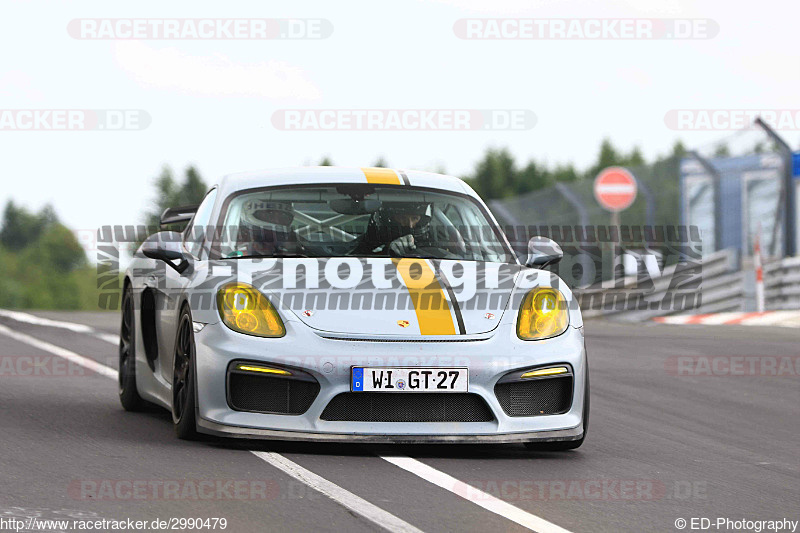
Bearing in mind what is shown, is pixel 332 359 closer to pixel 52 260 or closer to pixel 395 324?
pixel 395 324

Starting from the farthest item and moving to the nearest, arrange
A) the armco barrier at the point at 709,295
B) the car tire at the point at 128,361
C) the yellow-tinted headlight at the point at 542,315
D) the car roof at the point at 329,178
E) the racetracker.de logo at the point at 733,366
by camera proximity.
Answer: the armco barrier at the point at 709,295 < the racetracker.de logo at the point at 733,366 < the car tire at the point at 128,361 < the car roof at the point at 329,178 < the yellow-tinted headlight at the point at 542,315

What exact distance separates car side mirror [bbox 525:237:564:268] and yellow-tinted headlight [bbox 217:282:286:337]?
5.12 ft

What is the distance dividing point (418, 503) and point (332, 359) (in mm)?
1113

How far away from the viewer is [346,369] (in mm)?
6305

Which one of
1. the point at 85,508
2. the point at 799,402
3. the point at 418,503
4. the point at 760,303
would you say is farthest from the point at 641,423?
the point at 760,303

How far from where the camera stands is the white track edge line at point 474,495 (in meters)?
5.02

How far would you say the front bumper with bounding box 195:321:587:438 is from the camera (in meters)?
6.32

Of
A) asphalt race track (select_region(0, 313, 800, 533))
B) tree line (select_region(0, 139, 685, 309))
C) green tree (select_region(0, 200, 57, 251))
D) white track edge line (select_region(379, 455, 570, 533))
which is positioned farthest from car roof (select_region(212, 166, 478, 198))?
green tree (select_region(0, 200, 57, 251))

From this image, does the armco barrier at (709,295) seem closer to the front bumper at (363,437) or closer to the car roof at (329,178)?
the car roof at (329,178)

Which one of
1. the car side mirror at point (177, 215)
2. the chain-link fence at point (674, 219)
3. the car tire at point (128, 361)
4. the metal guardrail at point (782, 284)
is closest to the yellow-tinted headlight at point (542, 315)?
the car tire at point (128, 361)

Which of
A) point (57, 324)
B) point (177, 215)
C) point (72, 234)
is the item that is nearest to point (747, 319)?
point (57, 324)

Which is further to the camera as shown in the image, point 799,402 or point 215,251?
point 799,402

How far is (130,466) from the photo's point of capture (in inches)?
241

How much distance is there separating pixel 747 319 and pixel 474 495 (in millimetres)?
→ 13554
